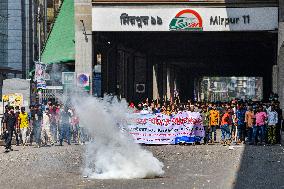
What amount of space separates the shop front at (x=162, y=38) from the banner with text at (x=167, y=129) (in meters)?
10.2

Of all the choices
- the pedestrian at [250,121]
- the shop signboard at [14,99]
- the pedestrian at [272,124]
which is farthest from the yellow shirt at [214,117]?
the shop signboard at [14,99]

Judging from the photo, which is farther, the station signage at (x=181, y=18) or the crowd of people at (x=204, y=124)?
the station signage at (x=181, y=18)

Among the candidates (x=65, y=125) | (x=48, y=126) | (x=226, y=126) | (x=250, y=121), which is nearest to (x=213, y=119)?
(x=226, y=126)

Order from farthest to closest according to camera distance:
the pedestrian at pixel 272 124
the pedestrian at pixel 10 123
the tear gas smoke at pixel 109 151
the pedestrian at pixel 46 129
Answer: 1. the pedestrian at pixel 46 129
2. the pedestrian at pixel 272 124
3. the pedestrian at pixel 10 123
4. the tear gas smoke at pixel 109 151

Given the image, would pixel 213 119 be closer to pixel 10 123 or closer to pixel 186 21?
pixel 10 123

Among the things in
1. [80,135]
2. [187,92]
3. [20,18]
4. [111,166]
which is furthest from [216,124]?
[187,92]

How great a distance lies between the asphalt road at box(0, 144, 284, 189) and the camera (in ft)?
54.7

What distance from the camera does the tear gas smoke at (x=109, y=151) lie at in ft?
60.9

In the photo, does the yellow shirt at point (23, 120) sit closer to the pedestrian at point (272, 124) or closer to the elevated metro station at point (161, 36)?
the elevated metro station at point (161, 36)

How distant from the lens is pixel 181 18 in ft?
133

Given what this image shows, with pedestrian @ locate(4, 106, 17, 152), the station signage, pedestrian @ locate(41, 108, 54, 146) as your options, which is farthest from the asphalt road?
the station signage

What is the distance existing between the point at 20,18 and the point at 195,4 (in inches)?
2159

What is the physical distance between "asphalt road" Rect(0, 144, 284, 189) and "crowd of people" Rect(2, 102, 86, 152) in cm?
154

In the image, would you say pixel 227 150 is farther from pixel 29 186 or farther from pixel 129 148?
pixel 29 186
